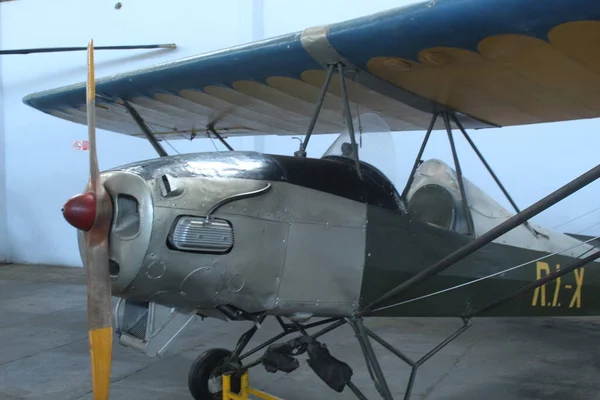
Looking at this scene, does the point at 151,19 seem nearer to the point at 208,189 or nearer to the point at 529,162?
the point at 529,162

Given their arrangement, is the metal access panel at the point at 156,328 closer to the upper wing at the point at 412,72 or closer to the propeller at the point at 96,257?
the propeller at the point at 96,257

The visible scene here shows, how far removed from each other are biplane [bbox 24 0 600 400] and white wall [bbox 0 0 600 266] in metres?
2.73

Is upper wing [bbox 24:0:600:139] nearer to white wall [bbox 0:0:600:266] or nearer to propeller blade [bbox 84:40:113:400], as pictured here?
propeller blade [bbox 84:40:113:400]

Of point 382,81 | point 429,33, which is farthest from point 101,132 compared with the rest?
point 429,33

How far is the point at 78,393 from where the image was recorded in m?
3.58

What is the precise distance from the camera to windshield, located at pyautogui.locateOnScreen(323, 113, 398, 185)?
292 centimetres

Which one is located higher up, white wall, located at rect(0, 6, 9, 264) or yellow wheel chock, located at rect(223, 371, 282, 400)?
white wall, located at rect(0, 6, 9, 264)

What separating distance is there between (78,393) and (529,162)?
5.10m

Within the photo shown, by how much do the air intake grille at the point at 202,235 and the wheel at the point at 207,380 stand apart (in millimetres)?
1273

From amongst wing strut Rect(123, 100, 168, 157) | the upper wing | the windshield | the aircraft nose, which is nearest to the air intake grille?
the aircraft nose

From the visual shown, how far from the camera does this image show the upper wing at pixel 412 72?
2184 mm

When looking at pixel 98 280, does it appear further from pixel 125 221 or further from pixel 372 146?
pixel 372 146

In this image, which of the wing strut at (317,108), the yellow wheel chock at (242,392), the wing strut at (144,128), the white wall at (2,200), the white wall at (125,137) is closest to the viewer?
the wing strut at (317,108)

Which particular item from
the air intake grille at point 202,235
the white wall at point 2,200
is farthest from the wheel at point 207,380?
the white wall at point 2,200
